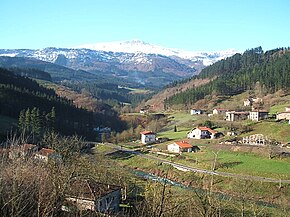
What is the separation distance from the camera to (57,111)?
294 feet

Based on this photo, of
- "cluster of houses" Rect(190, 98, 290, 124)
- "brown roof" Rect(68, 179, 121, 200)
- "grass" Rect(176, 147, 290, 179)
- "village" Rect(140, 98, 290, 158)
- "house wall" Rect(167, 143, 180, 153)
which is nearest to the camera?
"brown roof" Rect(68, 179, 121, 200)

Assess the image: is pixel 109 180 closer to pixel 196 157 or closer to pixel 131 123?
pixel 196 157

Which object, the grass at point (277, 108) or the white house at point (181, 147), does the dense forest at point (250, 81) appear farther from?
the white house at point (181, 147)

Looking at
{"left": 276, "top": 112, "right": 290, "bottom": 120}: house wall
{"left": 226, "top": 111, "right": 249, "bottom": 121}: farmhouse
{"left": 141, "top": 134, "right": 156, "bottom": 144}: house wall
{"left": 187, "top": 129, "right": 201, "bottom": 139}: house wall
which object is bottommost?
{"left": 141, "top": 134, "right": 156, "bottom": 144}: house wall

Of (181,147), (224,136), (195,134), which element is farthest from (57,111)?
(224,136)

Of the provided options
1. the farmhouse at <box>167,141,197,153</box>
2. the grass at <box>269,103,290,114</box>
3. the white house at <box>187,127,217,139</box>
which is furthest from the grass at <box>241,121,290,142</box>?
the grass at <box>269,103,290,114</box>

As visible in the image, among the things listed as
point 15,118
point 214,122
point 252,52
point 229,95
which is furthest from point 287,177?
point 252,52

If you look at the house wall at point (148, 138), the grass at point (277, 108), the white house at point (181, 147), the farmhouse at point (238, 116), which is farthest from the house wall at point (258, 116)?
the house wall at point (148, 138)

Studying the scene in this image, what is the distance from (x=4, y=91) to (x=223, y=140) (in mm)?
52898

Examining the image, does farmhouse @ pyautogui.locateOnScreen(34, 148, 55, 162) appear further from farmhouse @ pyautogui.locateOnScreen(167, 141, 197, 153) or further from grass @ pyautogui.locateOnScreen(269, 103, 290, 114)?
grass @ pyautogui.locateOnScreen(269, 103, 290, 114)

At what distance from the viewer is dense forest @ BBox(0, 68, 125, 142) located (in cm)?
8088

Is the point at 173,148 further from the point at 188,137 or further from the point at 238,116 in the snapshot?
the point at 238,116

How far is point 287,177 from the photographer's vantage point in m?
45.0

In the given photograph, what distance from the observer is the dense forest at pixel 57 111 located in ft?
265
